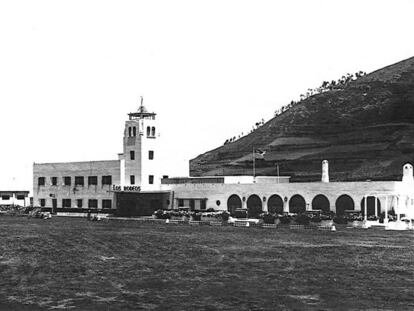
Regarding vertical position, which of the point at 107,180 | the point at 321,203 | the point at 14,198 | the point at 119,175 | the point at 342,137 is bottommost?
the point at 321,203

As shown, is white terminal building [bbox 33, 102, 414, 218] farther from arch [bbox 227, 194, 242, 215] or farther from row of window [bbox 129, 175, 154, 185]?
row of window [bbox 129, 175, 154, 185]

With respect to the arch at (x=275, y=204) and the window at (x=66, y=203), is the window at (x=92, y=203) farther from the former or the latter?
the arch at (x=275, y=204)

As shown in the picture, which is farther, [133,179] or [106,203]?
[106,203]

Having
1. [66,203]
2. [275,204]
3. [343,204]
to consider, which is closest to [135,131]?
[66,203]

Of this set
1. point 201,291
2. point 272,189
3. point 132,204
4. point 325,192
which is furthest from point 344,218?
point 201,291

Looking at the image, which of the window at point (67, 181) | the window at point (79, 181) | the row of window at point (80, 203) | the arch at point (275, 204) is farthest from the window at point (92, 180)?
the arch at point (275, 204)

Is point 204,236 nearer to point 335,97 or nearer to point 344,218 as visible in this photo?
point 344,218

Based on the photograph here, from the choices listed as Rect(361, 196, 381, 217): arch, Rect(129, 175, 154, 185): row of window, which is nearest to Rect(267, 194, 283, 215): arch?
Rect(361, 196, 381, 217): arch

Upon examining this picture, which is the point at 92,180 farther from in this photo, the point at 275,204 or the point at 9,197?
the point at 9,197
